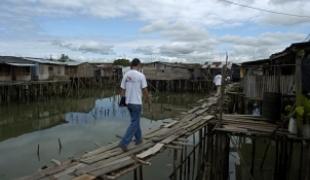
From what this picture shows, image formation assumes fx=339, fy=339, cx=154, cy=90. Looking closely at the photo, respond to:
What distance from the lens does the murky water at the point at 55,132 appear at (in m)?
12.0

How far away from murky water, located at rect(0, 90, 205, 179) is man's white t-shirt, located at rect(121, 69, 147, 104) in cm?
196

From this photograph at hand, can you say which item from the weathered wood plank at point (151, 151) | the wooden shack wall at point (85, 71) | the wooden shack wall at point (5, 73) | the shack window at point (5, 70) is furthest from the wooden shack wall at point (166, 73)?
the weathered wood plank at point (151, 151)

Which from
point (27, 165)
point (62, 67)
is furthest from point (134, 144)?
point (62, 67)

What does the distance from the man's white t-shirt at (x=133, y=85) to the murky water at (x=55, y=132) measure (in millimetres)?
1959

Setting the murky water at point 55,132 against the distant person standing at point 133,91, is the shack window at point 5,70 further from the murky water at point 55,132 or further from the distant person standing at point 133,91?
the distant person standing at point 133,91

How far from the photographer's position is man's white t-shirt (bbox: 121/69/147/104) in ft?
21.0

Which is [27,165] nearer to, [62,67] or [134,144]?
[134,144]

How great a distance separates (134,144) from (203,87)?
36.0m

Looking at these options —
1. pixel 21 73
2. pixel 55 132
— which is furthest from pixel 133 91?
pixel 21 73

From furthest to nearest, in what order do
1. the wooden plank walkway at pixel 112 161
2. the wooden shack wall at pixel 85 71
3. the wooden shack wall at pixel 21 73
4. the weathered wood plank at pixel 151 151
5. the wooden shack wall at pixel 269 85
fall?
1. the wooden shack wall at pixel 85 71
2. the wooden shack wall at pixel 21 73
3. the wooden shack wall at pixel 269 85
4. the weathered wood plank at pixel 151 151
5. the wooden plank walkway at pixel 112 161

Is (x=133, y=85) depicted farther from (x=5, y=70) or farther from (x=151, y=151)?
(x=5, y=70)

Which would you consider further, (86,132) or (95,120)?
(95,120)

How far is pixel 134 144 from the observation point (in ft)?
23.0

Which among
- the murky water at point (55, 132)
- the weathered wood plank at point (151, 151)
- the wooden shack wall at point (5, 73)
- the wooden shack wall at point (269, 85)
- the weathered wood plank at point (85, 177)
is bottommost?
the murky water at point (55, 132)
